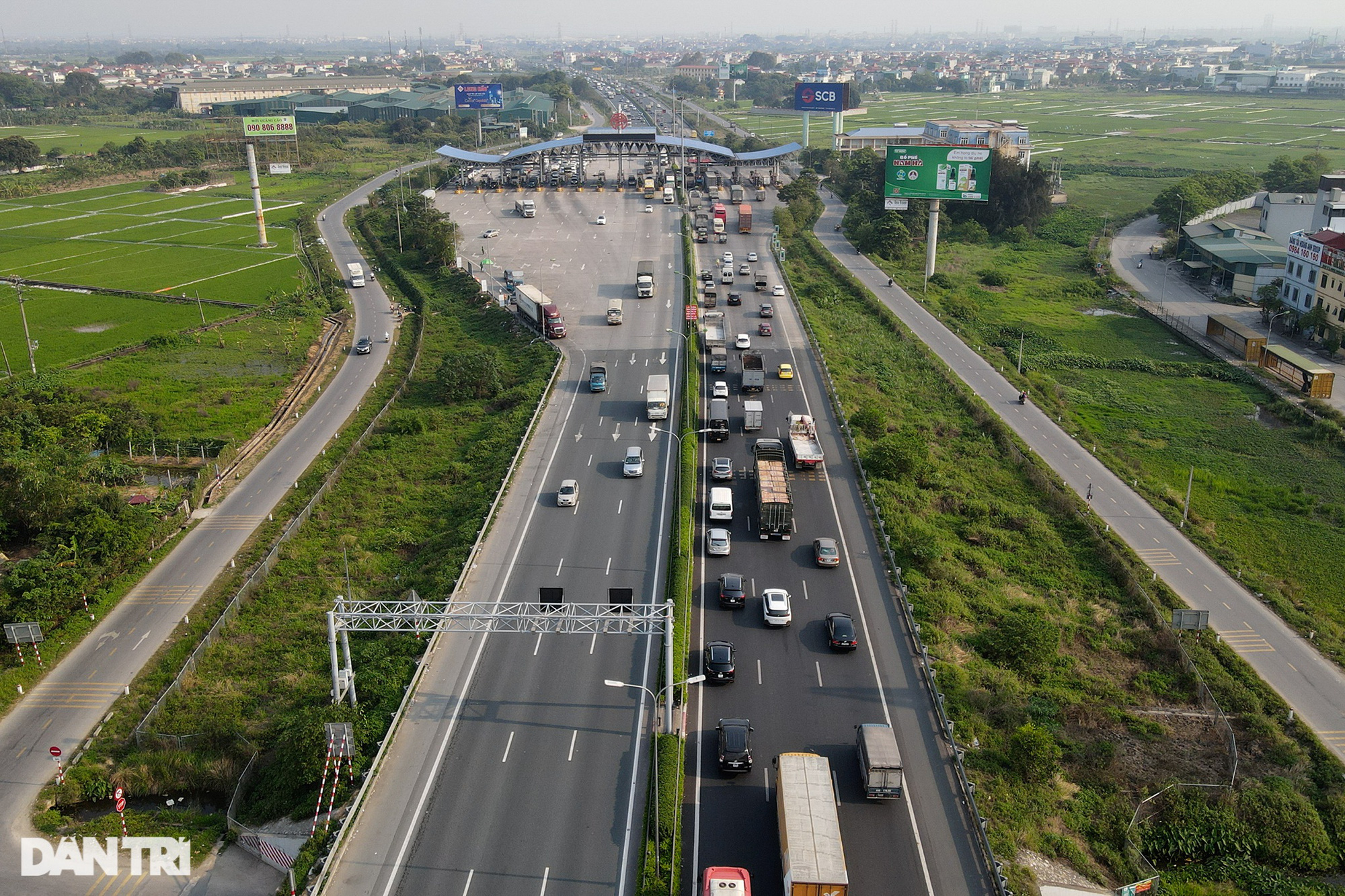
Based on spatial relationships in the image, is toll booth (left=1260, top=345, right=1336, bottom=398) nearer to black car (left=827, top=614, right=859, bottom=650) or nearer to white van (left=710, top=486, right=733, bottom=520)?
white van (left=710, top=486, right=733, bottom=520)

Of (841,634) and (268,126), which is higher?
(268,126)

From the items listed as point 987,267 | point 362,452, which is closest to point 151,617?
point 362,452

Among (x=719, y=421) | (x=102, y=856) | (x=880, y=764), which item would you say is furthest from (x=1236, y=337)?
(x=102, y=856)

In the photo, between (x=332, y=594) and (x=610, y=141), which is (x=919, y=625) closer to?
(x=332, y=594)

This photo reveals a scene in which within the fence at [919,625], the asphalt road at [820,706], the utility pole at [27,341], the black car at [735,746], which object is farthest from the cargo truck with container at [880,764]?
the utility pole at [27,341]

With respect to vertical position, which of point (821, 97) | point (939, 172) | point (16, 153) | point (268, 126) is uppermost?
point (821, 97)

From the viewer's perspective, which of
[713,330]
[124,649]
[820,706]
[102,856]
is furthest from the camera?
[713,330]

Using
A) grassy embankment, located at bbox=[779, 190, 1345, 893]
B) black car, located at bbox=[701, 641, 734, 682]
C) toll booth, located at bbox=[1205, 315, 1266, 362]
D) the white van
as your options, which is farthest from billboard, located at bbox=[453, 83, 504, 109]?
black car, located at bbox=[701, 641, 734, 682]
